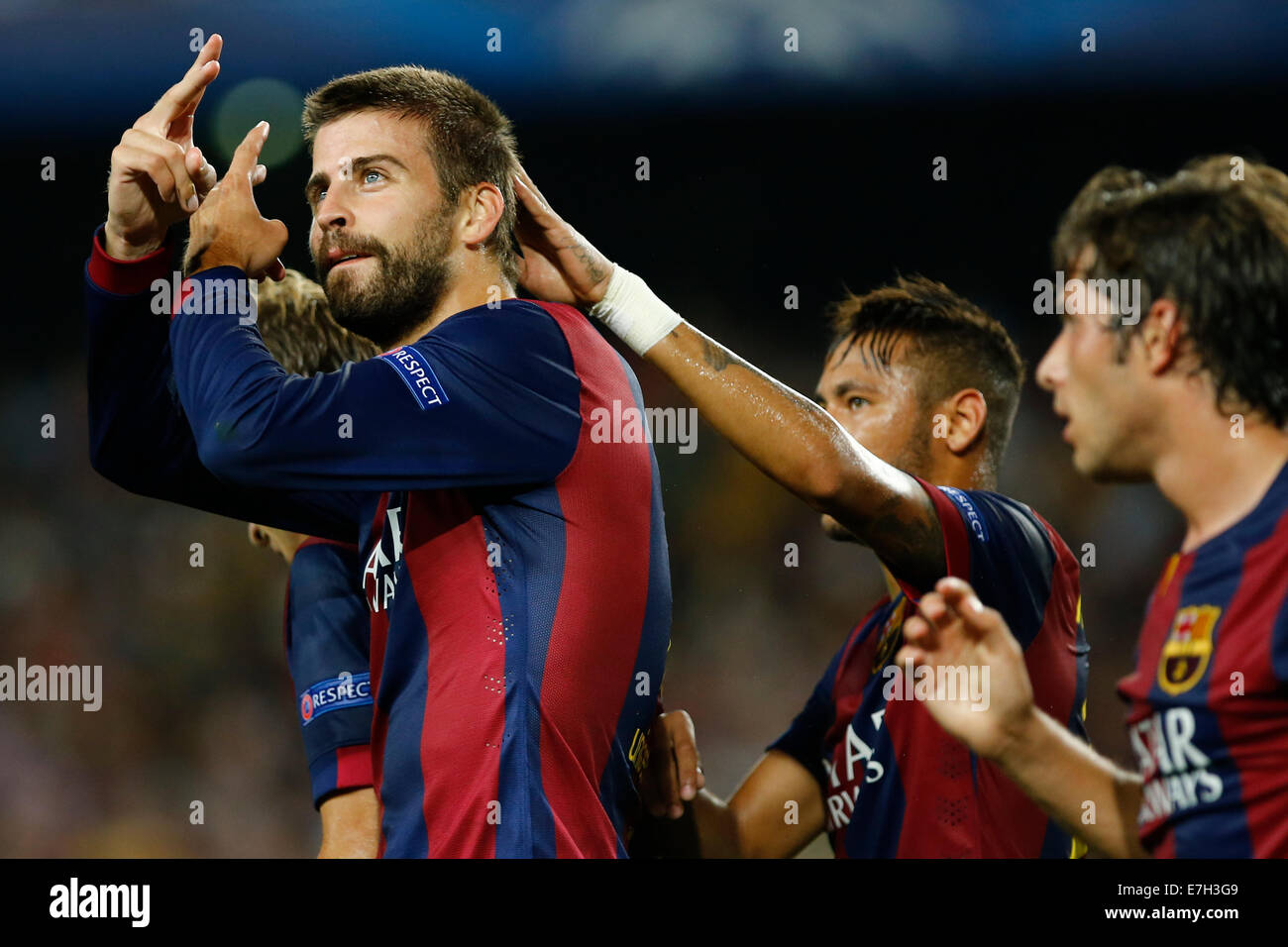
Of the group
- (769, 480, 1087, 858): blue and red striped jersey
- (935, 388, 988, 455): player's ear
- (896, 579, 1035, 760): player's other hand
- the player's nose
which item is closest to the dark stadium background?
(935, 388, 988, 455): player's ear

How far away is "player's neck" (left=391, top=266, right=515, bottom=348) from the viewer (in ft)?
9.02

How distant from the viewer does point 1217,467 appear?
197 centimetres

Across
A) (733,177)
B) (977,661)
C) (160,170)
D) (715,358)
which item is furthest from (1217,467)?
(733,177)

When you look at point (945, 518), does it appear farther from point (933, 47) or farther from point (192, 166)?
point (933, 47)

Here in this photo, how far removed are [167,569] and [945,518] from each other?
4.78m

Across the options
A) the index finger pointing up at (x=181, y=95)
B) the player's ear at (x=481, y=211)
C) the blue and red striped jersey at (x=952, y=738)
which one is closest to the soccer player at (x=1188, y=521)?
the blue and red striped jersey at (x=952, y=738)

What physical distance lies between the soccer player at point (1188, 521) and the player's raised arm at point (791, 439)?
41 centimetres

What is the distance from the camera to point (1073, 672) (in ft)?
9.55

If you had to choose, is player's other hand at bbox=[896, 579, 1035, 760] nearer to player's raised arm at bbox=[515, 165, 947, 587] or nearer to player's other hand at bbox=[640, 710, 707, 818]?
player's raised arm at bbox=[515, 165, 947, 587]

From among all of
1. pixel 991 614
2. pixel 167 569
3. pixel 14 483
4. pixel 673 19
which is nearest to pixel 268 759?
pixel 167 569

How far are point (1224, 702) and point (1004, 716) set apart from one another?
292 millimetres

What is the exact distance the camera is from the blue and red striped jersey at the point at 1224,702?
1792mm

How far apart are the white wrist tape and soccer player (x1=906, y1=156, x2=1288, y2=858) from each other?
740 mm

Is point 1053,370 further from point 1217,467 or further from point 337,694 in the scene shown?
point 337,694
